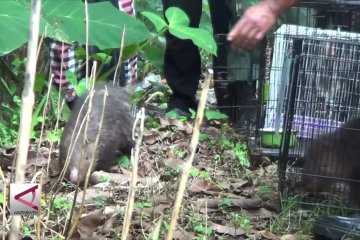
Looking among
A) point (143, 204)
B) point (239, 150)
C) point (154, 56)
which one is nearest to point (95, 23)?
point (143, 204)

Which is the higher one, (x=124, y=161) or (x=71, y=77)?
(x=71, y=77)

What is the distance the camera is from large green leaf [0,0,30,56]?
2264mm

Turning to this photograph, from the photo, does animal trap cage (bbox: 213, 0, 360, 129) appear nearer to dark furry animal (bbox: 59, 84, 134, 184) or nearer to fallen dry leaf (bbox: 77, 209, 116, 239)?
dark furry animal (bbox: 59, 84, 134, 184)

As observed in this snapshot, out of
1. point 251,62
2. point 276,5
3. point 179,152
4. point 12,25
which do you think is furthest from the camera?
point 251,62

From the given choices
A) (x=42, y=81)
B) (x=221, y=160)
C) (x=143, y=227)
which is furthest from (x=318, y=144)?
(x=42, y=81)

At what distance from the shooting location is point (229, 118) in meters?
5.39

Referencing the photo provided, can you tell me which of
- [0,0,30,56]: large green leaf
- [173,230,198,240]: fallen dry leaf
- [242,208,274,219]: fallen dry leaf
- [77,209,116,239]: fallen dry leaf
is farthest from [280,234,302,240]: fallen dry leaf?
[0,0,30,56]: large green leaf

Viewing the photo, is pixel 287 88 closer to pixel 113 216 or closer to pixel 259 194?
pixel 259 194

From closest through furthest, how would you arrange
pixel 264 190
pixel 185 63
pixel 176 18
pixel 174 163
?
pixel 176 18 → pixel 264 190 → pixel 174 163 → pixel 185 63

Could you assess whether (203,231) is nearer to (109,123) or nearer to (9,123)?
(109,123)

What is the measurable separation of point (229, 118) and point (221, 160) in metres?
0.96

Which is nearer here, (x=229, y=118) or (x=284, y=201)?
(x=284, y=201)

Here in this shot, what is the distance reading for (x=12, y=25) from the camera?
7.50 ft

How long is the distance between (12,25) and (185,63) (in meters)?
3.24
